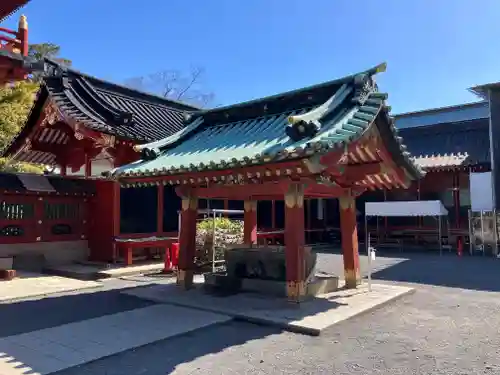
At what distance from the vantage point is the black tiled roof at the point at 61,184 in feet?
37.6

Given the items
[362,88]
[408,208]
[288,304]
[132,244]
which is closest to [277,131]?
[362,88]

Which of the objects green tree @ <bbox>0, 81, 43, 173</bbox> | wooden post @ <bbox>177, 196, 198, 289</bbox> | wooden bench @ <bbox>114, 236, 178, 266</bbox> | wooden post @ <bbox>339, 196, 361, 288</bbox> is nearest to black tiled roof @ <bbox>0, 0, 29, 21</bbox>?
wooden post @ <bbox>177, 196, 198, 289</bbox>

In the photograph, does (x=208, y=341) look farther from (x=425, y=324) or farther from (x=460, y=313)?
(x=460, y=313)

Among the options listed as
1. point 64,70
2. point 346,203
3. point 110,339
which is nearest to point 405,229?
point 346,203

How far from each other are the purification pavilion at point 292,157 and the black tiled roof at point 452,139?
1265 centimetres

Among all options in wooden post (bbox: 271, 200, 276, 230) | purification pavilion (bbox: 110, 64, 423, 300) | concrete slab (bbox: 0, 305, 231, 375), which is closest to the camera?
concrete slab (bbox: 0, 305, 231, 375)

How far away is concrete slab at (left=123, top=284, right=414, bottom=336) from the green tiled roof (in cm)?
244

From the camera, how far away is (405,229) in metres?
20.2

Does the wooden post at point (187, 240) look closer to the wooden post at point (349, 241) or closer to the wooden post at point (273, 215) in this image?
the wooden post at point (349, 241)

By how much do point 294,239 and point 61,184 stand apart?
832 cm

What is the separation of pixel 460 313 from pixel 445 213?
11753 millimetres

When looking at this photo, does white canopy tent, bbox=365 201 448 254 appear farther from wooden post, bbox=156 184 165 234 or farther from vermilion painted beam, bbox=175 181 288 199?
vermilion painted beam, bbox=175 181 288 199

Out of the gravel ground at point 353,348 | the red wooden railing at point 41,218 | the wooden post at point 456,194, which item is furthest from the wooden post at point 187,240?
the wooden post at point 456,194

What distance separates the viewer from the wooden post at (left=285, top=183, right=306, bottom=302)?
7445mm
